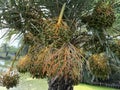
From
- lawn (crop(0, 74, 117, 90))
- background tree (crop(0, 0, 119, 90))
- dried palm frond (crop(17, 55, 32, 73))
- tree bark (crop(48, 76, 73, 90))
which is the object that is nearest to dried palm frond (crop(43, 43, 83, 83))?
background tree (crop(0, 0, 119, 90))

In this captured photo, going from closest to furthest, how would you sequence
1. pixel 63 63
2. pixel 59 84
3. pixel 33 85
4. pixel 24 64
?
pixel 63 63 → pixel 24 64 → pixel 59 84 → pixel 33 85

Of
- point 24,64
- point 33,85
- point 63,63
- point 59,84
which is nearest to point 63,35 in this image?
point 63,63

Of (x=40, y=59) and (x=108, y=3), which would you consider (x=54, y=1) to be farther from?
(x=40, y=59)

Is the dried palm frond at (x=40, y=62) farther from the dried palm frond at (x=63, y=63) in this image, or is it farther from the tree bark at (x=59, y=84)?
the tree bark at (x=59, y=84)

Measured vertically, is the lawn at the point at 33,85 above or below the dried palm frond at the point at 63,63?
below

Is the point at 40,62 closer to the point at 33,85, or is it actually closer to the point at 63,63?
the point at 63,63

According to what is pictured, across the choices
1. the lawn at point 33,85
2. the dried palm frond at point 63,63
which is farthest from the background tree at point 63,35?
the lawn at point 33,85

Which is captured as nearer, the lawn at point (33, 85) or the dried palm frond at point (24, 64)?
the dried palm frond at point (24, 64)

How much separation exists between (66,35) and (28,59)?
58 cm

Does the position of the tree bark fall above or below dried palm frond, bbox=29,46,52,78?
below

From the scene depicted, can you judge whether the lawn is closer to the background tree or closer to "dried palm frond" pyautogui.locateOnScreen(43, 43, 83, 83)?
the background tree

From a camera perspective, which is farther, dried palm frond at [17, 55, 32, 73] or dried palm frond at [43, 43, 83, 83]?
dried palm frond at [17, 55, 32, 73]

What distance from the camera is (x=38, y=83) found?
7836 millimetres

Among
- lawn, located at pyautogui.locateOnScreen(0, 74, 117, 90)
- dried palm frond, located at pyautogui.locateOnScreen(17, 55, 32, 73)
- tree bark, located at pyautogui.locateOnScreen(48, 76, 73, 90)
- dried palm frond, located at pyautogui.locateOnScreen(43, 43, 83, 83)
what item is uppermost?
dried palm frond, located at pyautogui.locateOnScreen(43, 43, 83, 83)
